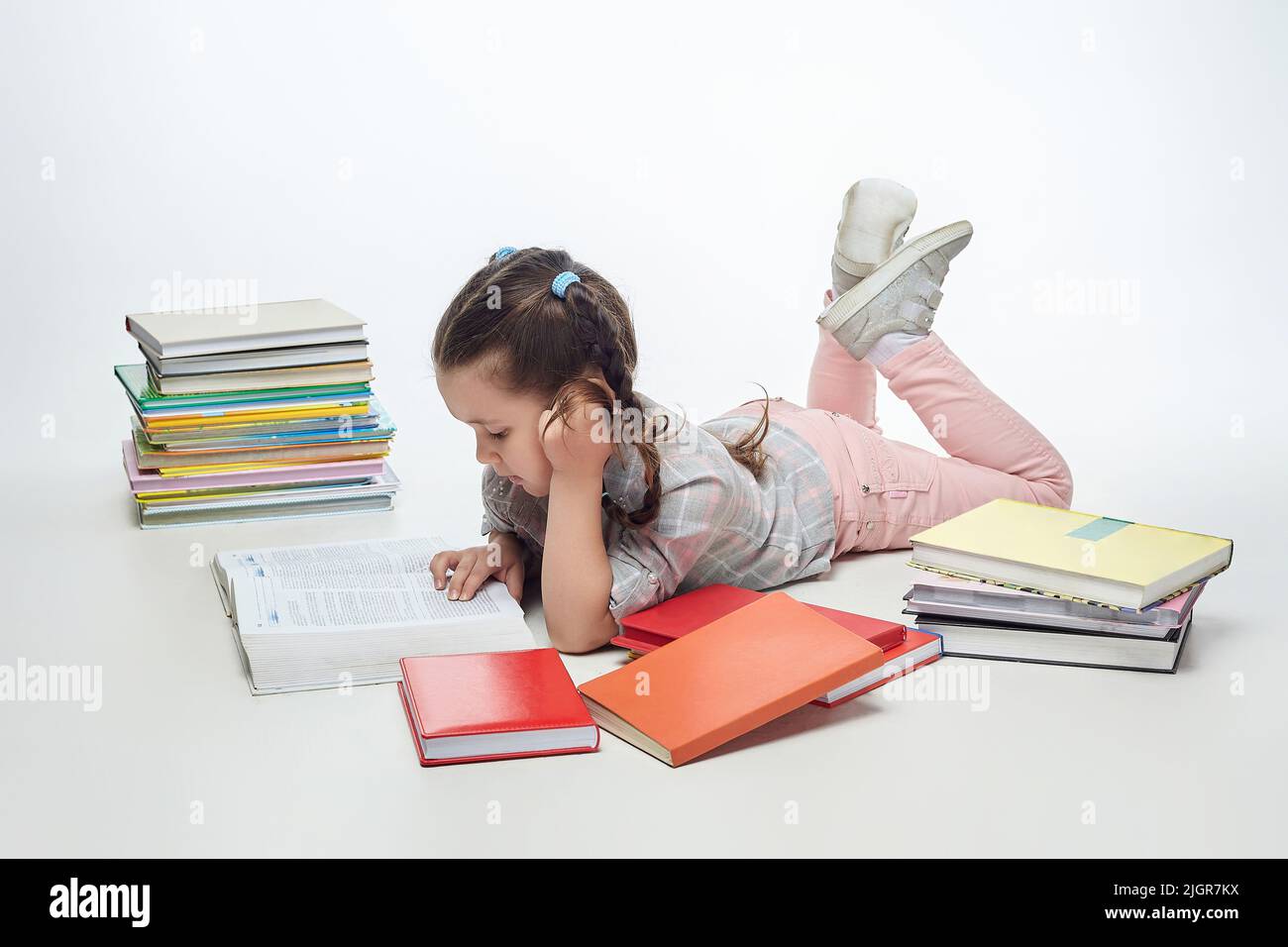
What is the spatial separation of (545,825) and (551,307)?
75cm

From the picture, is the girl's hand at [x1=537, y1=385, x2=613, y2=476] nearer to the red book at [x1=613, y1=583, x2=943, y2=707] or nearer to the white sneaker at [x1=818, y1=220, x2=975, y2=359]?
the red book at [x1=613, y1=583, x2=943, y2=707]

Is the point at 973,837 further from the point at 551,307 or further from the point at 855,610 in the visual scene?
the point at 551,307

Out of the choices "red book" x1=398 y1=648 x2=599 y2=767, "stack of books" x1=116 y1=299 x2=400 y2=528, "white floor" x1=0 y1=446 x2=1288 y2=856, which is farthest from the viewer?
"stack of books" x1=116 y1=299 x2=400 y2=528

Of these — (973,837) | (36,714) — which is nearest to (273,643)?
(36,714)

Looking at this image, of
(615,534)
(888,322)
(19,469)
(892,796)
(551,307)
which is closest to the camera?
(892,796)

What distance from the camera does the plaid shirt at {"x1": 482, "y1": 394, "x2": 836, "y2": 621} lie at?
1.93 meters

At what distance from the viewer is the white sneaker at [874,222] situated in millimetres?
2365

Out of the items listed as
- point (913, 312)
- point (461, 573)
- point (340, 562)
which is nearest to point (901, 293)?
point (913, 312)

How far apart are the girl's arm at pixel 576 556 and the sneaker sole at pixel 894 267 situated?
693 millimetres

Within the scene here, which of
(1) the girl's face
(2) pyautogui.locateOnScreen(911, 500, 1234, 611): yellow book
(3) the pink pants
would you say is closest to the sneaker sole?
(3) the pink pants

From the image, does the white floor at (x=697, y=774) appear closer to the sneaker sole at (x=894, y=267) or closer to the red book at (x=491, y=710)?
the red book at (x=491, y=710)

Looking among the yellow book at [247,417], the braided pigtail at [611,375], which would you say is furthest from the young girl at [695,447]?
the yellow book at [247,417]

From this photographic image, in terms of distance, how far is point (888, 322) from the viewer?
2348mm
